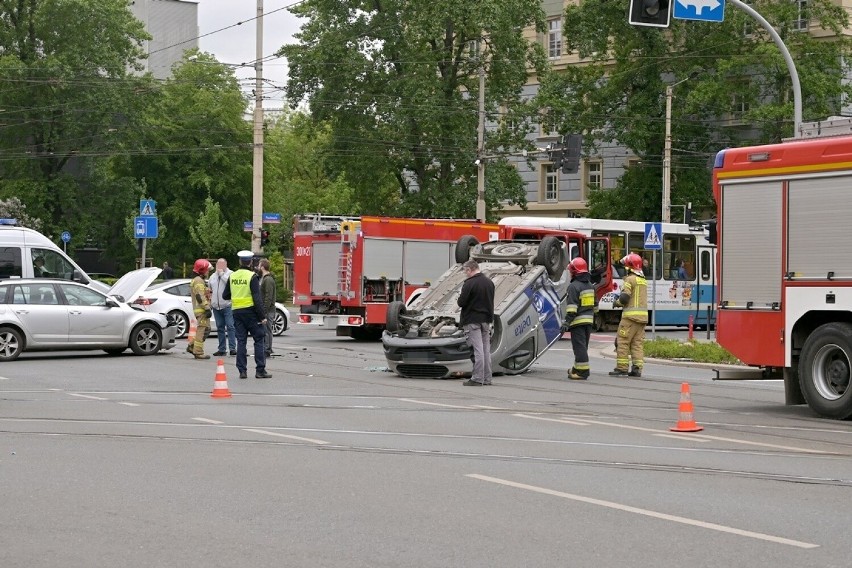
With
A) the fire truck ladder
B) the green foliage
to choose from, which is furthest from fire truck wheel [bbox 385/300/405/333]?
the fire truck ladder

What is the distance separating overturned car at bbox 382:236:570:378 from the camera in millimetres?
19609

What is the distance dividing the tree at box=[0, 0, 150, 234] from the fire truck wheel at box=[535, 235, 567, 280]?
4181cm

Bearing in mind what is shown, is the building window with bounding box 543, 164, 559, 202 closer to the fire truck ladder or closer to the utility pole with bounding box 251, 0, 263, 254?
the utility pole with bounding box 251, 0, 263, 254

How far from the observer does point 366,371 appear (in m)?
21.3

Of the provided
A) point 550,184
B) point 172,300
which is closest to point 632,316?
point 172,300

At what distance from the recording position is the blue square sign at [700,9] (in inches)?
878

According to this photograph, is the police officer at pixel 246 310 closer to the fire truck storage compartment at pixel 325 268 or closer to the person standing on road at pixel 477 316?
the person standing on road at pixel 477 316

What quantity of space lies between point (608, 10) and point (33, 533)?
154ft

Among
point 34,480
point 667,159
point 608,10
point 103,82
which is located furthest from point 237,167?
point 34,480

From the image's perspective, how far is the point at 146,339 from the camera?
24.3m

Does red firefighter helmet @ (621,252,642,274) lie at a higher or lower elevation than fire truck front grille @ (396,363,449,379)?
higher

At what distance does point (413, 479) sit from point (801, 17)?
1750 inches

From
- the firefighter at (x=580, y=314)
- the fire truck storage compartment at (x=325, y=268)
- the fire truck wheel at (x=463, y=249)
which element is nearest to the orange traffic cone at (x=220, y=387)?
the firefighter at (x=580, y=314)

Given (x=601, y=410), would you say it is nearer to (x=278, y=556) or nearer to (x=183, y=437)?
(x=183, y=437)
